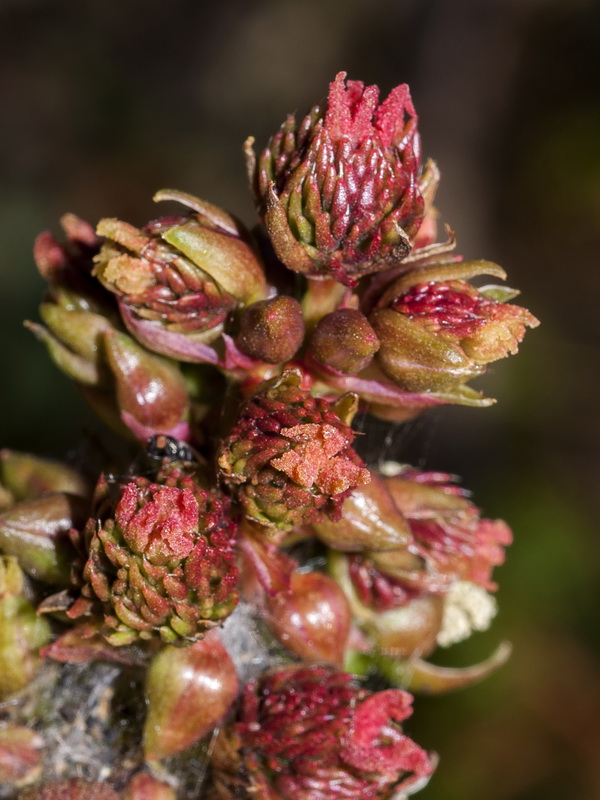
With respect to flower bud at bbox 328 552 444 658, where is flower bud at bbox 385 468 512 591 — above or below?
above

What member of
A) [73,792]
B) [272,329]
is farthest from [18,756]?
[272,329]

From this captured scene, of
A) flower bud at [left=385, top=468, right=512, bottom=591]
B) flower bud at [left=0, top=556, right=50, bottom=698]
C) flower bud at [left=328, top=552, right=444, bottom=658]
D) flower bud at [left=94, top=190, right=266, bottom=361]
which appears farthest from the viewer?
flower bud at [left=328, top=552, right=444, bottom=658]

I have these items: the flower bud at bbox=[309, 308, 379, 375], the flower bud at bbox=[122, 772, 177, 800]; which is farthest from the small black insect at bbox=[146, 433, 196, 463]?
the flower bud at bbox=[122, 772, 177, 800]

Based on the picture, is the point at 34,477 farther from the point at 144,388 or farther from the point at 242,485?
the point at 242,485

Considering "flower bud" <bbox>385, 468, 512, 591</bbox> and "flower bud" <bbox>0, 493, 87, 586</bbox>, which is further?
"flower bud" <bbox>385, 468, 512, 591</bbox>

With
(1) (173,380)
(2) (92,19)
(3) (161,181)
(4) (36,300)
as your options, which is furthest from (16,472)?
(2) (92,19)

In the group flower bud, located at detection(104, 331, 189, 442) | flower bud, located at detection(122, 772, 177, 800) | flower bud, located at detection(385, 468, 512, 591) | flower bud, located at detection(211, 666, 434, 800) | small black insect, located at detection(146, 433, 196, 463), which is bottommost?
flower bud, located at detection(122, 772, 177, 800)

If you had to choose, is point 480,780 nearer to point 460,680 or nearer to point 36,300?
point 460,680

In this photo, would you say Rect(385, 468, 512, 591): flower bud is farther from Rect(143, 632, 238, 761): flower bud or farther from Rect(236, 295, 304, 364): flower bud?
Rect(143, 632, 238, 761): flower bud
